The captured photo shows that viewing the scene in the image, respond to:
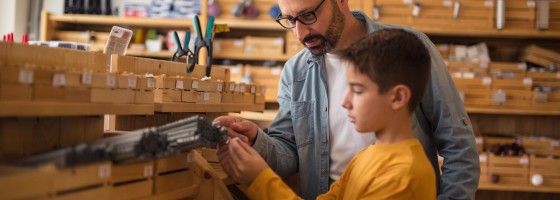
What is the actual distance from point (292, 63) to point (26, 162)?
1.29 m

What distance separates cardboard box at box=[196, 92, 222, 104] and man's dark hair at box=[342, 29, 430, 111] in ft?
1.90

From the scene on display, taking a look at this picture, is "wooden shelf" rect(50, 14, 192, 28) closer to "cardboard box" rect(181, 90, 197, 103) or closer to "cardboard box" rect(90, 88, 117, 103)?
"cardboard box" rect(181, 90, 197, 103)

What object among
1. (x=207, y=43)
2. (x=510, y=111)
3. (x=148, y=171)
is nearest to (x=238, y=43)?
(x=510, y=111)

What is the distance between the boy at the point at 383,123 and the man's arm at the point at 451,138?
12.9 inches

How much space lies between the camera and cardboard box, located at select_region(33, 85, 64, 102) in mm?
1177

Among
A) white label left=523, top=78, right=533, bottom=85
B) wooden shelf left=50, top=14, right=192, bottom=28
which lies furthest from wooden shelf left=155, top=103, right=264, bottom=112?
white label left=523, top=78, right=533, bottom=85

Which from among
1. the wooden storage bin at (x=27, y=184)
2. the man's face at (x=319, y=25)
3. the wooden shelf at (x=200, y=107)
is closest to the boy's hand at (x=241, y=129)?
the wooden shelf at (x=200, y=107)

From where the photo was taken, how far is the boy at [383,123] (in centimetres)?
151

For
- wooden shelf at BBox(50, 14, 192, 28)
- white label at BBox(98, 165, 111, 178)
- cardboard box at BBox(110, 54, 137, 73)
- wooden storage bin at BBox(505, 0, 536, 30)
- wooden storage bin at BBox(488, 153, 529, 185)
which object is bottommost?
wooden storage bin at BBox(488, 153, 529, 185)

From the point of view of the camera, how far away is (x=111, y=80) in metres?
1.36

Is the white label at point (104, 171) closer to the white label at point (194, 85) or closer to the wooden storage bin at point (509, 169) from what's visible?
the white label at point (194, 85)

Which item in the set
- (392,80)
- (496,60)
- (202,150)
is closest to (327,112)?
(202,150)

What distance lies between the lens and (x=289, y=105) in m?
2.25

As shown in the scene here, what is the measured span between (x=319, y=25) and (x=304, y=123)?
1.18 feet
